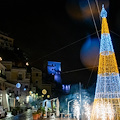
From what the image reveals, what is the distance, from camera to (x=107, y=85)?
13.8 meters

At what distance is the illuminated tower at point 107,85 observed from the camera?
43.9 feet

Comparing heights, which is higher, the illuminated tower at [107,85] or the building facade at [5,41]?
the building facade at [5,41]

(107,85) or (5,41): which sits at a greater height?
(5,41)

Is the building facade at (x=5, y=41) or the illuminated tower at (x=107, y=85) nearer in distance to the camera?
the illuminated tower at (x=107, y=85)

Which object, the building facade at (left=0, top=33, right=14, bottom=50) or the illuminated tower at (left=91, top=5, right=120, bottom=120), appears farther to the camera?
the building facade at (left=0, top=33, right=14, bottom=50)

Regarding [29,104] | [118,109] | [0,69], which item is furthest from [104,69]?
[29,104]

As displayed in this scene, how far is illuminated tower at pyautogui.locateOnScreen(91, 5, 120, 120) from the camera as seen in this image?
43.9ft

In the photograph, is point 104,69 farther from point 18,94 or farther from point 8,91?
point 18,94

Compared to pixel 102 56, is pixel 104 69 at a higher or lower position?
lower

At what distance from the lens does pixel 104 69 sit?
531 inches

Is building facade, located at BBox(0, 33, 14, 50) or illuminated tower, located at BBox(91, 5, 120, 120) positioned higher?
building facade, located at BBox(0, 33, 14, 50)

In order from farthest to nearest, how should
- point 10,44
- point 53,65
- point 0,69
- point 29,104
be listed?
point 53,65 → point 10,44 → point 29,104 → point 0,69

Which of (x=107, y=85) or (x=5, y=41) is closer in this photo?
(x=107, y=85)

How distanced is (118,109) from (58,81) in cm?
6112
